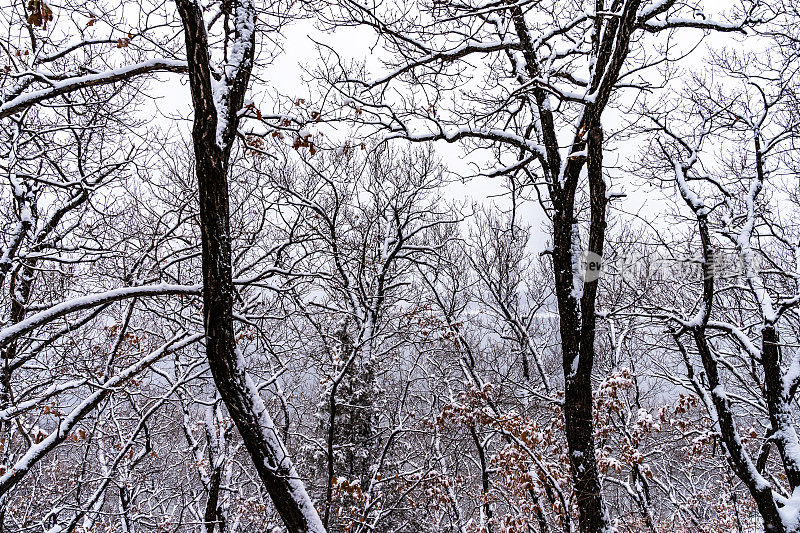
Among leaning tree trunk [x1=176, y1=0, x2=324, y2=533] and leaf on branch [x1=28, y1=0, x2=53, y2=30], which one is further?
leaning tree trunk [x1=176, y1=0, x2=324, y2=533]

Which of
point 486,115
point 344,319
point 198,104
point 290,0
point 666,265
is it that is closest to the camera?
point 198,104

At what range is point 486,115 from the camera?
5582 mm

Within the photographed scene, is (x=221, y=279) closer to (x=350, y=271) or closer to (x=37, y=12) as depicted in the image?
(x=37, y=12)

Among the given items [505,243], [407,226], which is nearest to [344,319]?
[407,226]

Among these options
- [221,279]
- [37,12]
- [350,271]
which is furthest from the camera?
[350,271]

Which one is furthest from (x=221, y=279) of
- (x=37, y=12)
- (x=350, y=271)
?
(x=350, y=271)

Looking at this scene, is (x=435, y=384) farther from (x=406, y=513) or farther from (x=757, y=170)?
(x=757, y=170)

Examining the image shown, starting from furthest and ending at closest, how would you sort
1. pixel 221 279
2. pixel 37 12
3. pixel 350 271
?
1. pixel 350 271
2. pixel 221 279
3. pixel 37 12

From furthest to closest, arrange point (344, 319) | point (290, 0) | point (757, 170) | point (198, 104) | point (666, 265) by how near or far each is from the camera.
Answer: point (344, 319), point (666, 265), point (757, 170), point (290, 0), point (198, 104)

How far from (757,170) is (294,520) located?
31.8 feet

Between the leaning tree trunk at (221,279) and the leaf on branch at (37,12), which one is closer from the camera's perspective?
the leaf on branch at (37,12)

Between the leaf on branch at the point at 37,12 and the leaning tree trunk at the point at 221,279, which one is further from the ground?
the leaf on branch at the point at 37,12

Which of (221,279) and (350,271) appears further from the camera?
(350,271)

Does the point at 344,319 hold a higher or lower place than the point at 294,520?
higher
